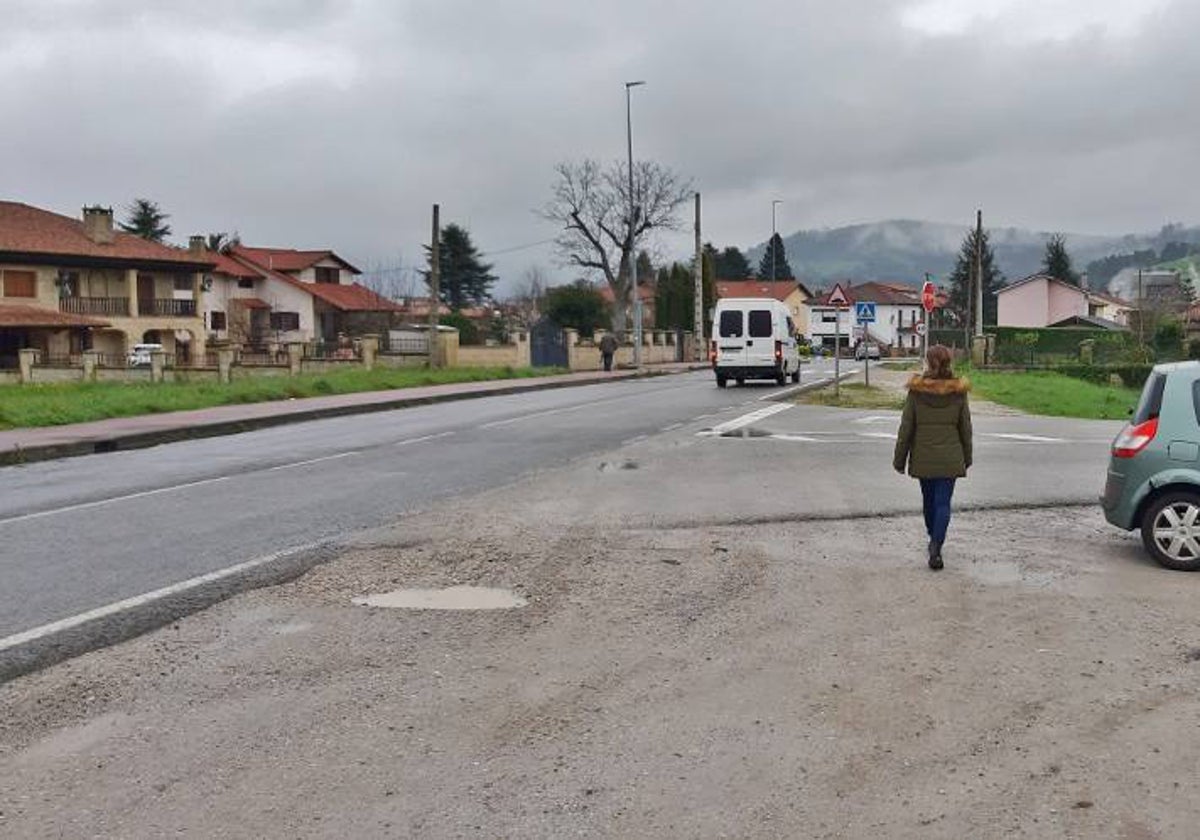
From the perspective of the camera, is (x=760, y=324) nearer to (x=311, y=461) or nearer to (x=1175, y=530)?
(x=311, y=461)

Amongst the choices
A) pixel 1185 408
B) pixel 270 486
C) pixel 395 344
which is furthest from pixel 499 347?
pixel 1185 408

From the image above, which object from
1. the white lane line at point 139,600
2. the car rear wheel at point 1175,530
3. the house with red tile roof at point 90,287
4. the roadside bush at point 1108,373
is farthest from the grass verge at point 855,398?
the house with red tile roof at point 90,287

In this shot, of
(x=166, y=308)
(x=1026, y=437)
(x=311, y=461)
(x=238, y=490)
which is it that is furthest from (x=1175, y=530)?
(x=166, y=308)

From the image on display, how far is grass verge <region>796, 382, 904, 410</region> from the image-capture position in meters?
24.2

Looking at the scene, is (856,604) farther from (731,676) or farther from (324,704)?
(324,704)

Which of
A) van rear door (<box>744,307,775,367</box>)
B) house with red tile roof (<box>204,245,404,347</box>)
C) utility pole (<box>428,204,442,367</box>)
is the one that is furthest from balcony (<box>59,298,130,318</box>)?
van rear door (<box>744,307,775,367</box>)

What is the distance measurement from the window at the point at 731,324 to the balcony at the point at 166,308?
40.7m

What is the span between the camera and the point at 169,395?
2542cm

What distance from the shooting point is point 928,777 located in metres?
4.20

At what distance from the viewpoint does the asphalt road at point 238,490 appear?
25.7 feet

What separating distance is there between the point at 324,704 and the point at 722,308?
28202mm

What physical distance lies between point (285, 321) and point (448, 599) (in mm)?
72921

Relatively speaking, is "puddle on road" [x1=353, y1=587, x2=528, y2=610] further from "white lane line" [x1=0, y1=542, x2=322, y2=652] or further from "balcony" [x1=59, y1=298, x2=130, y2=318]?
"balcony" [x1=59, y1=298, x2=130, y2=318]

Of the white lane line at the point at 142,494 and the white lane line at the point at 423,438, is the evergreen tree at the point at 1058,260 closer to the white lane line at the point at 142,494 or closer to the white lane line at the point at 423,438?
the white lane line at the point at 423,438
